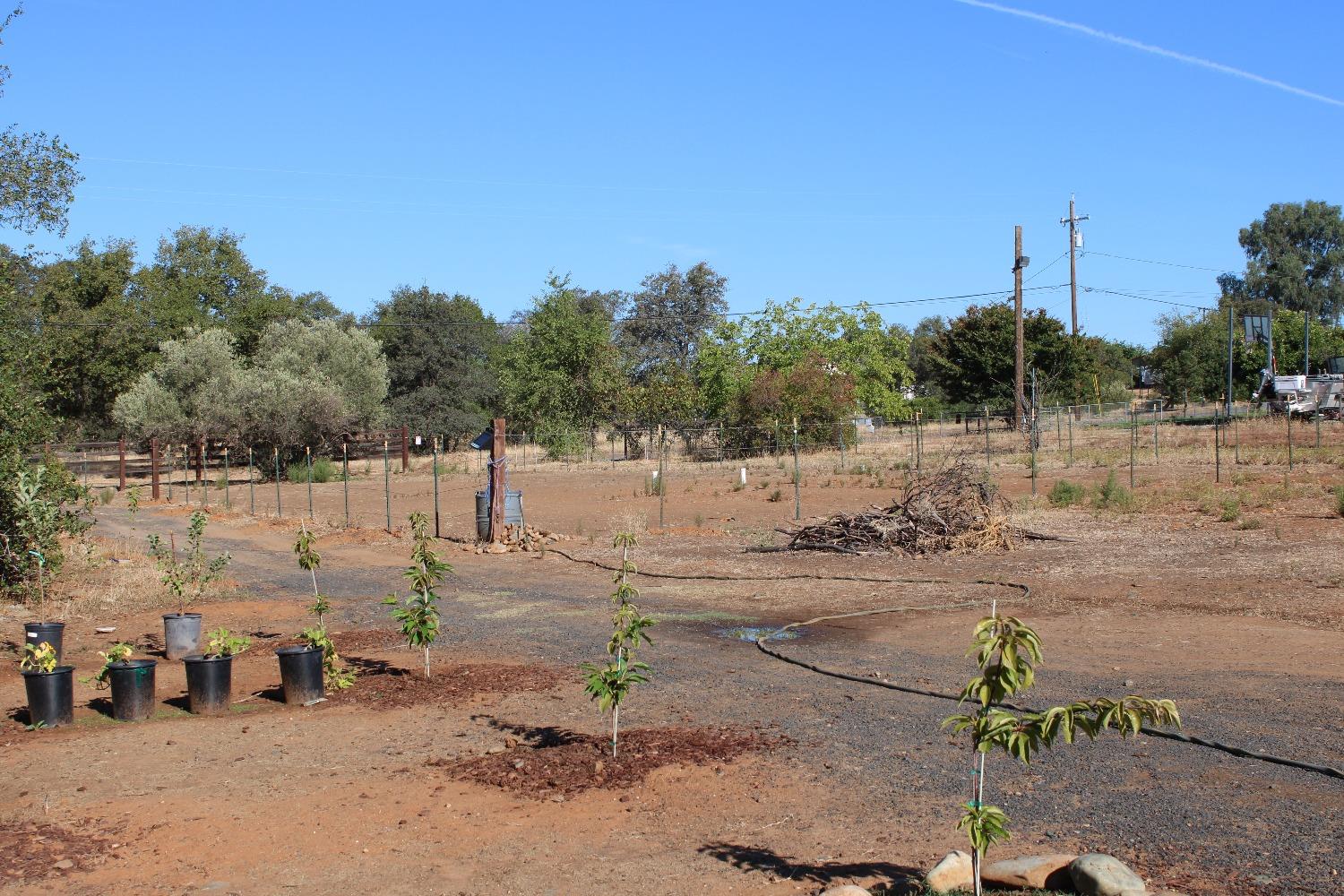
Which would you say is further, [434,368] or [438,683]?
[434,368]

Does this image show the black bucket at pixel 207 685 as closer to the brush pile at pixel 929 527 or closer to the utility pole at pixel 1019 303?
the brush pile at pixel 929 527

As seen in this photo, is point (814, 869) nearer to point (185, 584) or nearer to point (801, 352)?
point (185, 584)

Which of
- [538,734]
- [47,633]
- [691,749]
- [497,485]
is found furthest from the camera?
[497,485]

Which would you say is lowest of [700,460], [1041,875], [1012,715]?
[1041,875]

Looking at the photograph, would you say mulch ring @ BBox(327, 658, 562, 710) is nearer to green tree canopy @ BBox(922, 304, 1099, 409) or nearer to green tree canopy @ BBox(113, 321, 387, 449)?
green tree canopy @ BBox(113, 321, 387, 449)

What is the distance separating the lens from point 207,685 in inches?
359

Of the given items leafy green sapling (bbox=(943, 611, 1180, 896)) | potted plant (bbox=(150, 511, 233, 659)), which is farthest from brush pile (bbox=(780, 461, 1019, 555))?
leafy green sapling (bbox=(943, 611, 1180, 896))

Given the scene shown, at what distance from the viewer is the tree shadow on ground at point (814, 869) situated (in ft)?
17.3

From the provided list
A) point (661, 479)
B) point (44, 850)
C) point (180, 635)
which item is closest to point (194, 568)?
point (180, 635)

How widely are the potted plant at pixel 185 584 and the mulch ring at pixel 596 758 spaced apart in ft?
17.7

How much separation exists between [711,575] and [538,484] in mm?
21636

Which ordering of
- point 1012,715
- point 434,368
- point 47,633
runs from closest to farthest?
point 1012,715 < point 47,633 < point 434,368

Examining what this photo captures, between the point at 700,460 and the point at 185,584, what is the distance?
105ft

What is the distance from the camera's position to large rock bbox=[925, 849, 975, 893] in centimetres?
505
